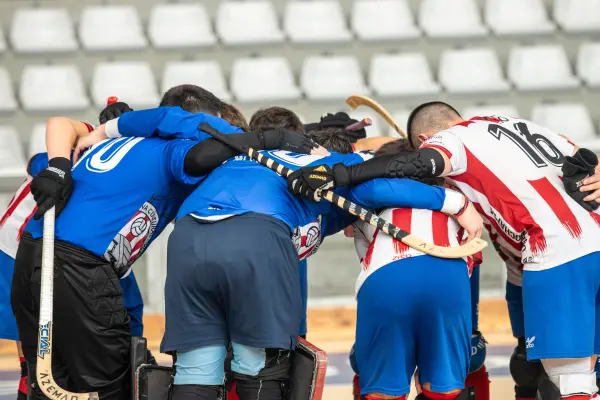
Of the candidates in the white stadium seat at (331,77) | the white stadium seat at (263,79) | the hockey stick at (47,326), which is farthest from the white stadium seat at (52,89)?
the hockey stick at (47,326)

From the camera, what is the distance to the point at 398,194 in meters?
2.62

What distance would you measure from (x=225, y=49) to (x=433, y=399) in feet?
13.3

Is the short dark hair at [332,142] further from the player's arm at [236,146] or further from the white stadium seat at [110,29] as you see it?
the white stadium seat at [110,29]

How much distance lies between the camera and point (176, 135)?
109 inches

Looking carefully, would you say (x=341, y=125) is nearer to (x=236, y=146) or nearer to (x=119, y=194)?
(x=236, y=146)

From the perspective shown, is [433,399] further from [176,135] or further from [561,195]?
[176,135]

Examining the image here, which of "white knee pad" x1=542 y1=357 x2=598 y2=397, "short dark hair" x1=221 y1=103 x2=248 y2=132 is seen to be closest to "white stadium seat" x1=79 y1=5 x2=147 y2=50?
"short dark hair" x1=221 y1=103 x2=248 y2=132

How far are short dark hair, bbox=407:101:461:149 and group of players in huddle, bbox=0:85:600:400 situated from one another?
203 millimetres

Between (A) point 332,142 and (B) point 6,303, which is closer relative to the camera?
(A) point 332,142

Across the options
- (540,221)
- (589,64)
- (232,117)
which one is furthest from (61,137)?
(589,64)

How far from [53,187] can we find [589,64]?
4.65 m

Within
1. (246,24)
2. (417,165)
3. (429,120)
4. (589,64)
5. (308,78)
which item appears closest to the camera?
(417,165)

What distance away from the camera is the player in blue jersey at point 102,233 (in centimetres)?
270

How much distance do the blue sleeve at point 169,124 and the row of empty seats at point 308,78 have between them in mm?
2918
